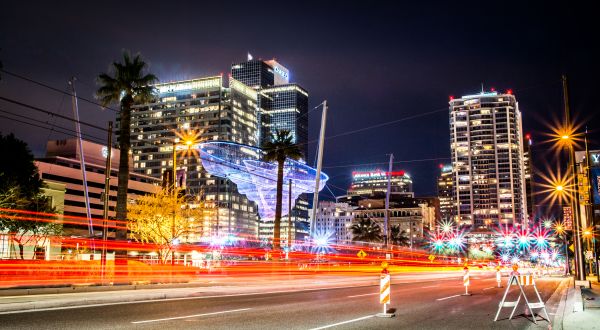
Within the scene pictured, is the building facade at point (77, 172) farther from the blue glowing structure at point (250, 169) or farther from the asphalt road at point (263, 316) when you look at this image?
the asphalt road at point (263, 316)

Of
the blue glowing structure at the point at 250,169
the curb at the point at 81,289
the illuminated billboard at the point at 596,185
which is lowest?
the curb at the point at 81,289

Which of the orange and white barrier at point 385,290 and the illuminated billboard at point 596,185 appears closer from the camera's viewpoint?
the orange and white barrier at point 385,290

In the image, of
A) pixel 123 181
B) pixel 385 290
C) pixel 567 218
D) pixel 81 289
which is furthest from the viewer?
pixel 567 218

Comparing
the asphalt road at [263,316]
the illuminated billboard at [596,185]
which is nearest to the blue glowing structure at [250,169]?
the illuminated billboard at [596,185]

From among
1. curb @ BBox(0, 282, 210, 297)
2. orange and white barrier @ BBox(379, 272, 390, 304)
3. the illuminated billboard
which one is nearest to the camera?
orange and white barrier @ BBox(379, 272, 390, 304)

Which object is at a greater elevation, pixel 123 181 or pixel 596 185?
→ pixel 596 185

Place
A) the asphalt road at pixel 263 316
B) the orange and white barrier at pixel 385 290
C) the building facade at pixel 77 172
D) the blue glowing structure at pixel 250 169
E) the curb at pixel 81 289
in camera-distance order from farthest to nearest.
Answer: the building facade at pixel 77 172, the blue glowing structure at pixel 250 169, the curb at pixel 81 289, the orange and white barrier at pixel 385 290, the asphalt road at pixel 263 316

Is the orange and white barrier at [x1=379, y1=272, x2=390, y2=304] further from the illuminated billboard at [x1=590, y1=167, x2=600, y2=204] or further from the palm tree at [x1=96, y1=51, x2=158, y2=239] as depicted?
the illuminated billboard at [x1=590, y1=167, x2=600, y2=204]

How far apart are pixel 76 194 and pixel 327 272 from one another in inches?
4069

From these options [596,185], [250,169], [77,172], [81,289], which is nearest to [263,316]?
[81,289]

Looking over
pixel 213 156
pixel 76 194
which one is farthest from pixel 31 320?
pixel 76 194

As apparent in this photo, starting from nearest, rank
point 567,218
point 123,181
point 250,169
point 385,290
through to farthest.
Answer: point 385,290 → point 123,181 → point 567,218 → point 250,169

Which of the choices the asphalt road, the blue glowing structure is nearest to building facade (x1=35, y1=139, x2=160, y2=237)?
the blue glowing structure

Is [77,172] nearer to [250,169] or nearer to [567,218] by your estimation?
[250,169]
